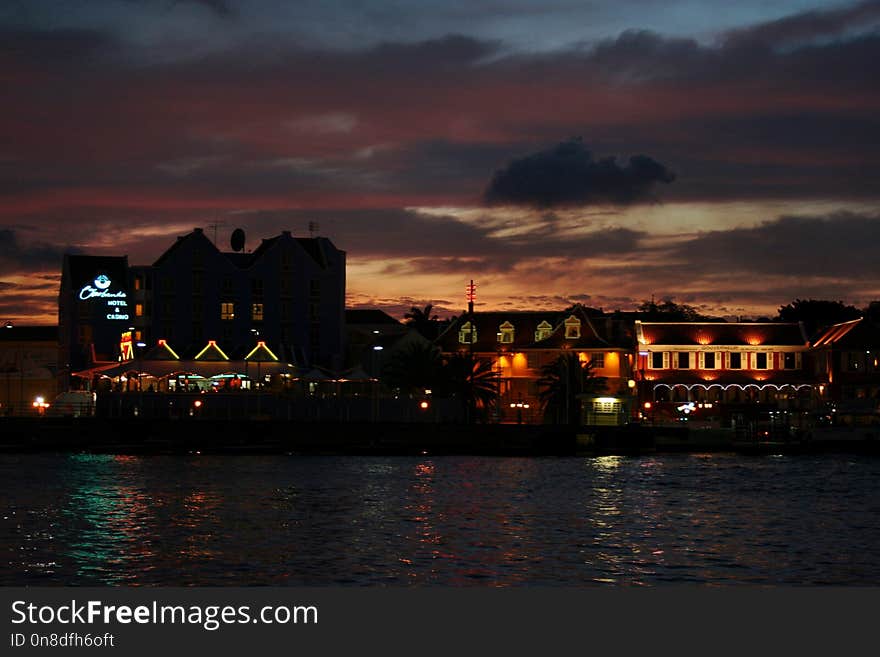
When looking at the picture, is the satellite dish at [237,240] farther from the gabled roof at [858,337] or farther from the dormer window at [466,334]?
the gabled roof at [858,337]

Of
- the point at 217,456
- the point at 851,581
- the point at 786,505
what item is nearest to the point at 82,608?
the point at 851,581

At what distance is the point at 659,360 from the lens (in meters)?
138

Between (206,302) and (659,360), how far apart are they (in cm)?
4551

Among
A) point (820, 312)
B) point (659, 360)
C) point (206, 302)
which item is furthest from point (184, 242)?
point (820, 312)

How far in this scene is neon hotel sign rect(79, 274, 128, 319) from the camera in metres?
135

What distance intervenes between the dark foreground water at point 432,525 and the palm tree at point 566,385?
30271 millimetres

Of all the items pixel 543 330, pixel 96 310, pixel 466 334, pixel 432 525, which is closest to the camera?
pixel 432 525

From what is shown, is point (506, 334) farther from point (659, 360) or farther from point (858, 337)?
point (858, 337)

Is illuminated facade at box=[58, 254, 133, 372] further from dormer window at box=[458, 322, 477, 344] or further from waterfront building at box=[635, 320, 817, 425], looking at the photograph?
waterfront building at box=[635, 320, 817, 425]

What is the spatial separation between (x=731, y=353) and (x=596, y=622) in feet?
364

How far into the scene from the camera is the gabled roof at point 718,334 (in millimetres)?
137750

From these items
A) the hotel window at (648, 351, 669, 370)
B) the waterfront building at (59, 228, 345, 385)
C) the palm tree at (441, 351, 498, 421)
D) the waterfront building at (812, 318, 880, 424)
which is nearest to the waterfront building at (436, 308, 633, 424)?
the palm tree at (441, 351, 498, 421)

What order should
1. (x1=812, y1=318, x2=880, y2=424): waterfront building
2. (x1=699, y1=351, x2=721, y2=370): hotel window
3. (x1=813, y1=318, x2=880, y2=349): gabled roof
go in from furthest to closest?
(x1=699, y1=351, x2=721, y2=370): hotel window
(x1=812, y1=318, x2=880, y2=424): waterfront building
(x1=813, y1=318, x2=880, y2=349): gabled roof

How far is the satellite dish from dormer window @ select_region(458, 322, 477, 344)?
24.5 meters
